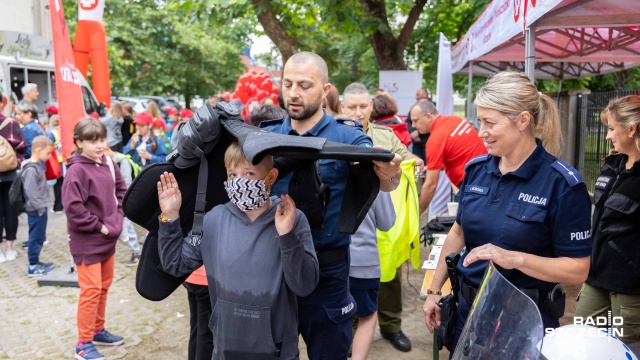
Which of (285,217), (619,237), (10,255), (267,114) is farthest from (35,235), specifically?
(619,237)

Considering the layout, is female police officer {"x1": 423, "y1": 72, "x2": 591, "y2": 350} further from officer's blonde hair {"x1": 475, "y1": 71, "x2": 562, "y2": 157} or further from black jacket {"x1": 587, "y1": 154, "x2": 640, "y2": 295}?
black jacket {"x1": 587, "y1": 154, "x2": 640, "y2": 295}

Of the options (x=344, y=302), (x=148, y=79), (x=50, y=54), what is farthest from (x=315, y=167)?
(x=148, y=79)

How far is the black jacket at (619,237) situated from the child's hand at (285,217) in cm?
210

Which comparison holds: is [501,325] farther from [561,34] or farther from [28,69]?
[28,69]

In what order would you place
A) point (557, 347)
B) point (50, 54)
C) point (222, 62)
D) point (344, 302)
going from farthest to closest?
point (222, 62), point (50, 54), point (344, 302), point (557, 347)

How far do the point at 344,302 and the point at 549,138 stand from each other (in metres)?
Answer: 1.24

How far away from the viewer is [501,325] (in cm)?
170

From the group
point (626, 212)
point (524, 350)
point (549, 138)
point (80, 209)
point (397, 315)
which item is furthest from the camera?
point (397, 315)

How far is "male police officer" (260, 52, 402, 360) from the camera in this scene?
111 inches

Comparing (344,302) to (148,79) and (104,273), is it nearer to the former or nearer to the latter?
(104,273)

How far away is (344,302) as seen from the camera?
2916 millimetres

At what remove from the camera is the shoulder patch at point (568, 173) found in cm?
227

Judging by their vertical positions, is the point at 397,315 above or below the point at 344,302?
below

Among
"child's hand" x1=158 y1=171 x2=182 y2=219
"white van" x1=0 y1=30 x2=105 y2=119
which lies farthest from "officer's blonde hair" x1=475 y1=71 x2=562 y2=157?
"white van" x1=0 y1=30 x2=105 y2=119
